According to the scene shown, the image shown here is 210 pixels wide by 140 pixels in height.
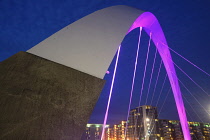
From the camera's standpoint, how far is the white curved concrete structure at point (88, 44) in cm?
325

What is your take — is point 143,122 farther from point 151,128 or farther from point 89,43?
point 89,43

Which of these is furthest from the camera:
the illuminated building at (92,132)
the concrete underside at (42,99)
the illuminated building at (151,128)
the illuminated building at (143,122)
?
the illuminated building at (151,128)

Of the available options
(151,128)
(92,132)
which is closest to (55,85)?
(92,132)

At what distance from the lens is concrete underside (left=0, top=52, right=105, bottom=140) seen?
2193mm

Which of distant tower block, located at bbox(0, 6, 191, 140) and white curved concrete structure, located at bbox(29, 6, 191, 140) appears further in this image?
white curved concrete structure, located at bbox(29, 6, 191, 140)

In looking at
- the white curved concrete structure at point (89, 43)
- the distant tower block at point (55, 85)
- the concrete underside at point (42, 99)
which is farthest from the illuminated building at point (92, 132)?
the concrete underside at point (42, 99)

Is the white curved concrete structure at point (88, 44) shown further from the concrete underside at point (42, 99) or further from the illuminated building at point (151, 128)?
the illuminated building at point (151, 128)

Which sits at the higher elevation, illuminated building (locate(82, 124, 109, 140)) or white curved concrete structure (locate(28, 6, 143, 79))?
white curved concrete structure (locate(28, 6, 143, 79))

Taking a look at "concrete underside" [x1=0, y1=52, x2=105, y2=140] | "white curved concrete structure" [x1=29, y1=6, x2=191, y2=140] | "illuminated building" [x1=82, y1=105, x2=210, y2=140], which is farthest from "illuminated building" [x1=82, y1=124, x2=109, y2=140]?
"concrete underside" [x1=0, y1=52, x2=105, y2=140]

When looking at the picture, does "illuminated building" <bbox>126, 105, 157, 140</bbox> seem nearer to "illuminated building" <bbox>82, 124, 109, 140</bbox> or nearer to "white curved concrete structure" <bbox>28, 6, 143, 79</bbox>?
"illuminated building" <bbox>82, 124, 109, 140</bbox>

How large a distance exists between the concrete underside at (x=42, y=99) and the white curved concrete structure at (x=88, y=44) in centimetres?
30

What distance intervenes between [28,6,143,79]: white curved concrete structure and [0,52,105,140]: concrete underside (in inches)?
12.0

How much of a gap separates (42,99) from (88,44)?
78.3 inches

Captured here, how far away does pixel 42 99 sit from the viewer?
8.09 ft
